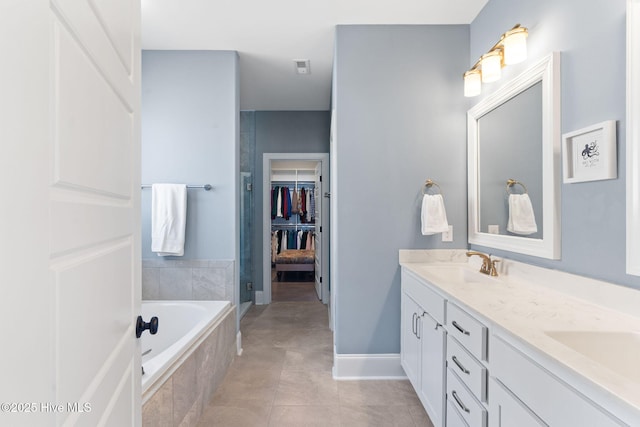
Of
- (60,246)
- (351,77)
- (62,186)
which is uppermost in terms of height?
(351,77)

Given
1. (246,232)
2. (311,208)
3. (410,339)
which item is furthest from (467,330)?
(311,208)

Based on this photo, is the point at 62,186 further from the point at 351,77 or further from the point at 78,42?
the point at 351,77

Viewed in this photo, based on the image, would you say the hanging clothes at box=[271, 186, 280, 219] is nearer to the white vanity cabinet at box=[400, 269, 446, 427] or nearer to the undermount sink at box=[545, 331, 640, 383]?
the white vanity cabinet at box=[400, 269, 446, 427]

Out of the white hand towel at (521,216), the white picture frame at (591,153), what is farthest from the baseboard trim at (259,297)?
the white picture frame at (591,153)

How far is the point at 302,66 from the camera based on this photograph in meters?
3.06

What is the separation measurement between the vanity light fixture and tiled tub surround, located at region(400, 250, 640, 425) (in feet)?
3.70

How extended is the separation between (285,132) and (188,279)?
2.40 meters

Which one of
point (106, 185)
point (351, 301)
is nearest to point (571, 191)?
point (351, 301)

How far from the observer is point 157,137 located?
279 cm

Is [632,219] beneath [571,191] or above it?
beneath

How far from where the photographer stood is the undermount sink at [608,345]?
1.01 metres

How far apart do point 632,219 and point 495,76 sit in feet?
3.83

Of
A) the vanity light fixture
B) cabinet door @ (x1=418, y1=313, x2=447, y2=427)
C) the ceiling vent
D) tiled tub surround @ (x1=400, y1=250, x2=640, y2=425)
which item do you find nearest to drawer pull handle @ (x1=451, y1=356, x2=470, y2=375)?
cabinet door @ (x1=418, y1=313, x2=447, y2=427)

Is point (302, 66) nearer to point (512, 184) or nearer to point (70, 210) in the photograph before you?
point (512, 184)
